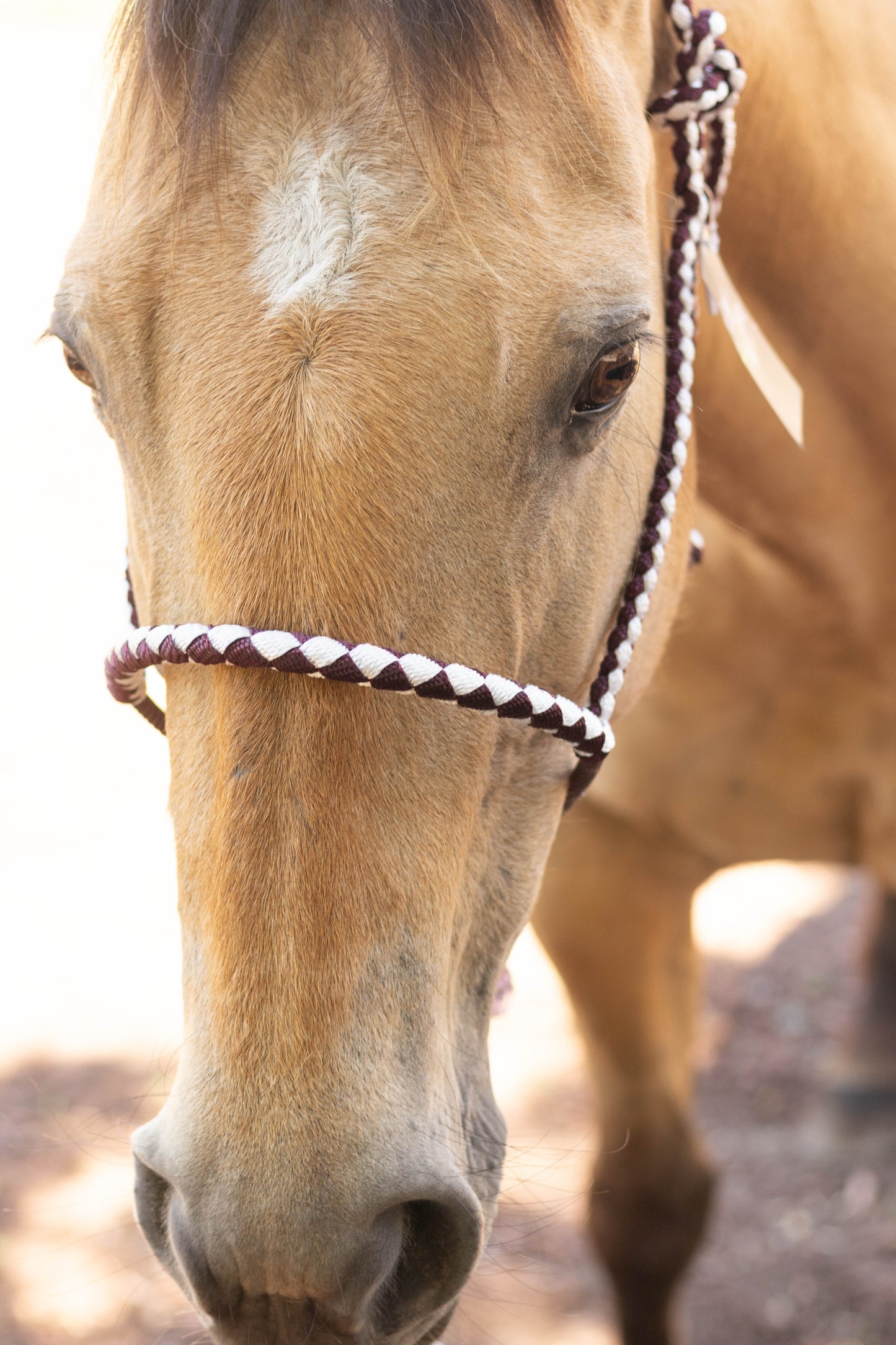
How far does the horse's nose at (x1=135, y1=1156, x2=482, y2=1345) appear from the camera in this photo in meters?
0.92

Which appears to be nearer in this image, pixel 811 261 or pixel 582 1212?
pixel 811 261

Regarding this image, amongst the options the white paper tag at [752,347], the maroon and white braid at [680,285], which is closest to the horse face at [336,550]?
the maroon and white braid at [680,285]

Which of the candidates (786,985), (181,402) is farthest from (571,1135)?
(181,402)

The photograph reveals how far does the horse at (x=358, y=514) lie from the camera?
942mm

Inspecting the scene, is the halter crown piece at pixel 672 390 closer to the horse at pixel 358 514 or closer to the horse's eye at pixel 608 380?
the horse at pixel 358 514

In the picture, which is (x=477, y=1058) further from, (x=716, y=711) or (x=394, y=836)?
(x=716, y=711)

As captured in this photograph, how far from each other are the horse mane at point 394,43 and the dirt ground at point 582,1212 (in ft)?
5.48

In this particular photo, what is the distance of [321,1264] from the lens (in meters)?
0.92

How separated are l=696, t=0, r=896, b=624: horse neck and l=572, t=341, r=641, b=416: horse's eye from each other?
47cm

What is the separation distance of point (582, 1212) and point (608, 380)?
2241 mm

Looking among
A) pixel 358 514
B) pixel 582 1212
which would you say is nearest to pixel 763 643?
pixel 358 514

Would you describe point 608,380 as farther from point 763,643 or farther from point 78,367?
point 763,643

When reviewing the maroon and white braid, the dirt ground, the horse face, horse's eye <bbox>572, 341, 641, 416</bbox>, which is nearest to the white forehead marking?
the horse face

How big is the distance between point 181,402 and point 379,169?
0.23 m
